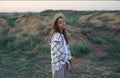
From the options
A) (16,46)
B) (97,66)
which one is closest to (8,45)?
(16,46)

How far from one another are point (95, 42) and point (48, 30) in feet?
7.92

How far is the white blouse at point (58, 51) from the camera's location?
4.52 meters

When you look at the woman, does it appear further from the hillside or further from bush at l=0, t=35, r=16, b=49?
bush at l=0, t=35, r=16, b=49

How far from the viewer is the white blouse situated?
14.8ft

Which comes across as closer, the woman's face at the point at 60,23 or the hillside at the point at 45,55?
the woman's face at the point at 60,23

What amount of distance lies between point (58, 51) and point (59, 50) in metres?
0.02

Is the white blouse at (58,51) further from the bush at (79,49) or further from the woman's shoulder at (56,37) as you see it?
the bush at (79,49)

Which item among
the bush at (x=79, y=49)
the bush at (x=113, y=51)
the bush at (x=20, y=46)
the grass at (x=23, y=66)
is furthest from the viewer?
the bush at (x=20, y=46)

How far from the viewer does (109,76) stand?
8273mm

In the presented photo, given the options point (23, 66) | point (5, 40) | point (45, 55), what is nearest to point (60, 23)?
point (23, 66)

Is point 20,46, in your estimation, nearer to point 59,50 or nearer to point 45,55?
point 45,55

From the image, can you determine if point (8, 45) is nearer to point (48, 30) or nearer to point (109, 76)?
point (48, 30)

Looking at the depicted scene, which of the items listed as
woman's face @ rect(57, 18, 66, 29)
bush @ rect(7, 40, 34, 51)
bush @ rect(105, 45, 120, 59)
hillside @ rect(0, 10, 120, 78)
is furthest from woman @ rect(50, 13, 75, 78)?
bush @ rect(7, 40, 34, 51)

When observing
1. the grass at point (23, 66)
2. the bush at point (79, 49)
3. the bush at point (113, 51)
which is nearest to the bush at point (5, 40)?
the grass at point (23, 66)
